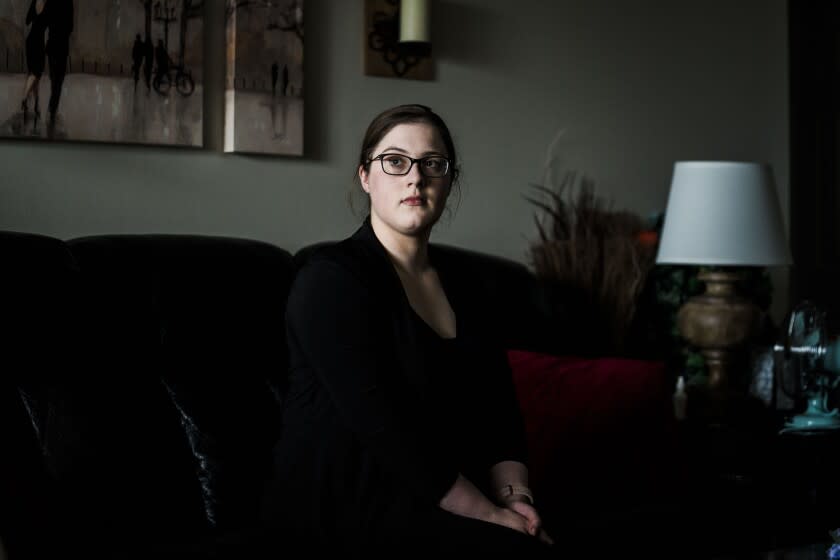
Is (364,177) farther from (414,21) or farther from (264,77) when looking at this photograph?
(414,21)

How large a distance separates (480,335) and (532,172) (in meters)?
1.53

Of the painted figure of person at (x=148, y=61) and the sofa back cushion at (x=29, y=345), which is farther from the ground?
the painted figure of person at (x=148, y=61)

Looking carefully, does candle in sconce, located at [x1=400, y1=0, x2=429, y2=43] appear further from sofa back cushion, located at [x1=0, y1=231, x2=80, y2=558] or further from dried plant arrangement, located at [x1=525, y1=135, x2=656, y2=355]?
sofa back cushion, located at [x1=0, y1=231, x2=80, y2=558]

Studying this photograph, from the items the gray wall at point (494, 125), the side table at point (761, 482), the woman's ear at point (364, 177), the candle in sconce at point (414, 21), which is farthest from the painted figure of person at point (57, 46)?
the side table at point (761, 482)

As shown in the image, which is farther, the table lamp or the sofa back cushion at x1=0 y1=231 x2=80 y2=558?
the table lamp

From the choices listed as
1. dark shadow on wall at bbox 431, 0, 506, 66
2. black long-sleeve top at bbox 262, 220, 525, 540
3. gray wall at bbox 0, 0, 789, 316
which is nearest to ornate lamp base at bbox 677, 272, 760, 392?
gray wall at bbox 0, 0, 789, 316

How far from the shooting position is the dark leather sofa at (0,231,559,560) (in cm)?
221

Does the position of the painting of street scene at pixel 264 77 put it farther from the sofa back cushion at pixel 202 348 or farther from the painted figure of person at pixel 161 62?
the sofa back cushion at pixel 202 348

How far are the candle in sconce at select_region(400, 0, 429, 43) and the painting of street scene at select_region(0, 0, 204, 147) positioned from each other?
646 millimetres

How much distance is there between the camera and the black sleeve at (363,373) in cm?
196

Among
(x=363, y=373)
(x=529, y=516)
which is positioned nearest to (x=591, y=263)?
(x=529, y=516)

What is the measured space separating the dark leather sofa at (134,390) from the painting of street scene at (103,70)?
0.35 metres

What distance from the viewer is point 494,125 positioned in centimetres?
357

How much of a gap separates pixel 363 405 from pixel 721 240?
74.8 inches
